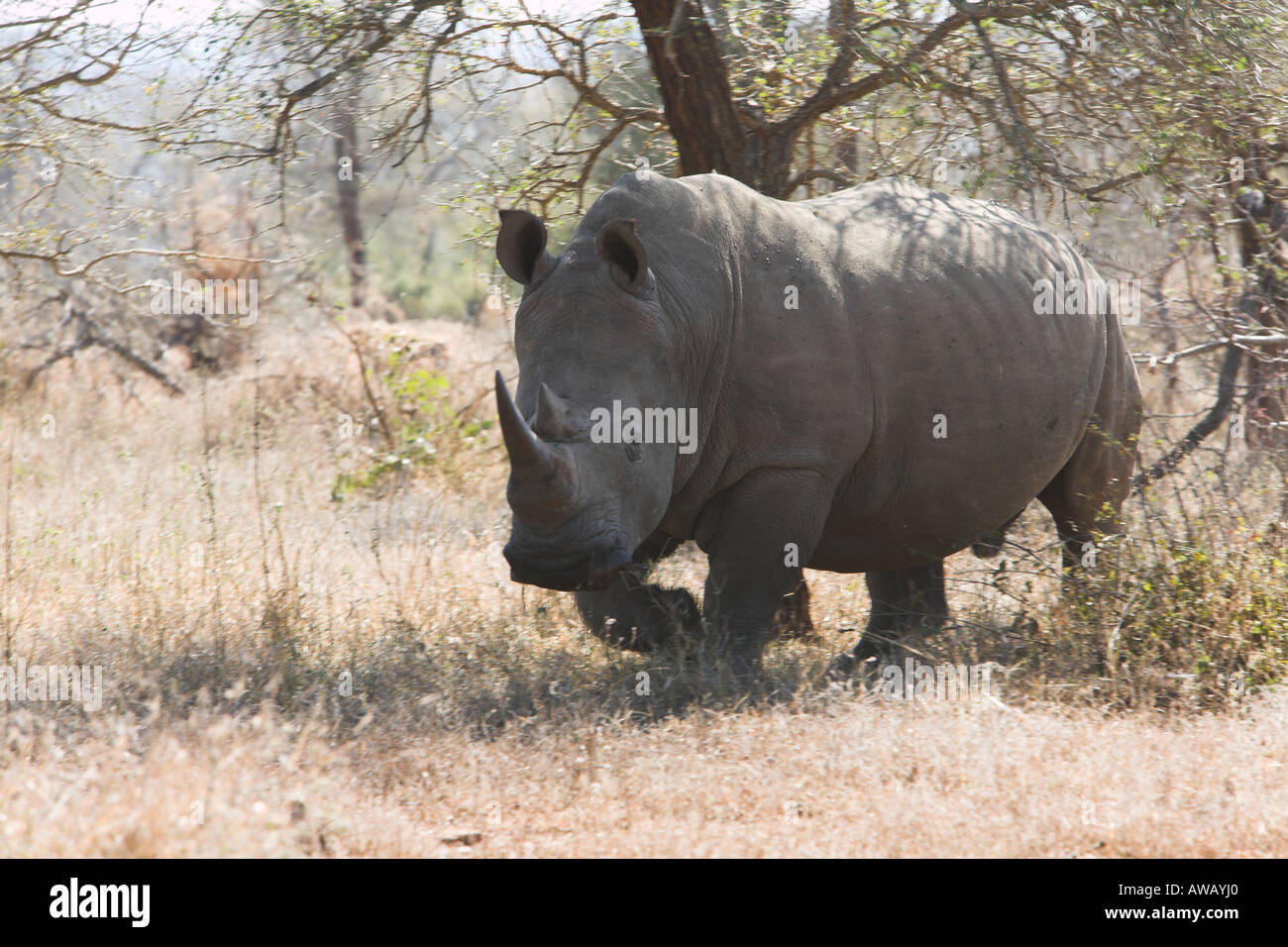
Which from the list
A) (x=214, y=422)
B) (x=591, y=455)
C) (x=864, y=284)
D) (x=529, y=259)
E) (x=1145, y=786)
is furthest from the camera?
(x=214, y=422)

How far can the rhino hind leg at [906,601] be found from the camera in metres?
7.26

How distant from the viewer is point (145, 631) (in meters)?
→ 6.51

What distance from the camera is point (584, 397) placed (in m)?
5.35

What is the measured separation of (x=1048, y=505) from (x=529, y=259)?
3627mm

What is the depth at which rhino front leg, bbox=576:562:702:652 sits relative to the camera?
625 cm

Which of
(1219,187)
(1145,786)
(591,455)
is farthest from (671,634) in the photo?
(1219,187)

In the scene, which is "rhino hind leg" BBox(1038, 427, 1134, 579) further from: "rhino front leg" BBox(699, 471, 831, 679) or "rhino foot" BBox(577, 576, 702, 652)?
"rhino foot" BBox(577, 576, 702, 652)

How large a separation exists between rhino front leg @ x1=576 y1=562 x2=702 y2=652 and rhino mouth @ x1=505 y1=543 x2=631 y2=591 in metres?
0.97

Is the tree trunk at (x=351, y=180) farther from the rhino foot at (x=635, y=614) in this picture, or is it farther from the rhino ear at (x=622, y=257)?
the rhino foot at (x=635, y=614)

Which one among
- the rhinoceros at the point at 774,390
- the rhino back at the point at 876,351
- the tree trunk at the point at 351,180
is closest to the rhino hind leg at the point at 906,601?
the rhinoceros at the point at 774,390

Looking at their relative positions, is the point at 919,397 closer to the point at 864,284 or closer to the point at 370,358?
the point at 864,284

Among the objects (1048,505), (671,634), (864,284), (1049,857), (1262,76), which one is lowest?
(1049,857)

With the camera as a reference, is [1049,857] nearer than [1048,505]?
Yes

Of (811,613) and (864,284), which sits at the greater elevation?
(864,284)
